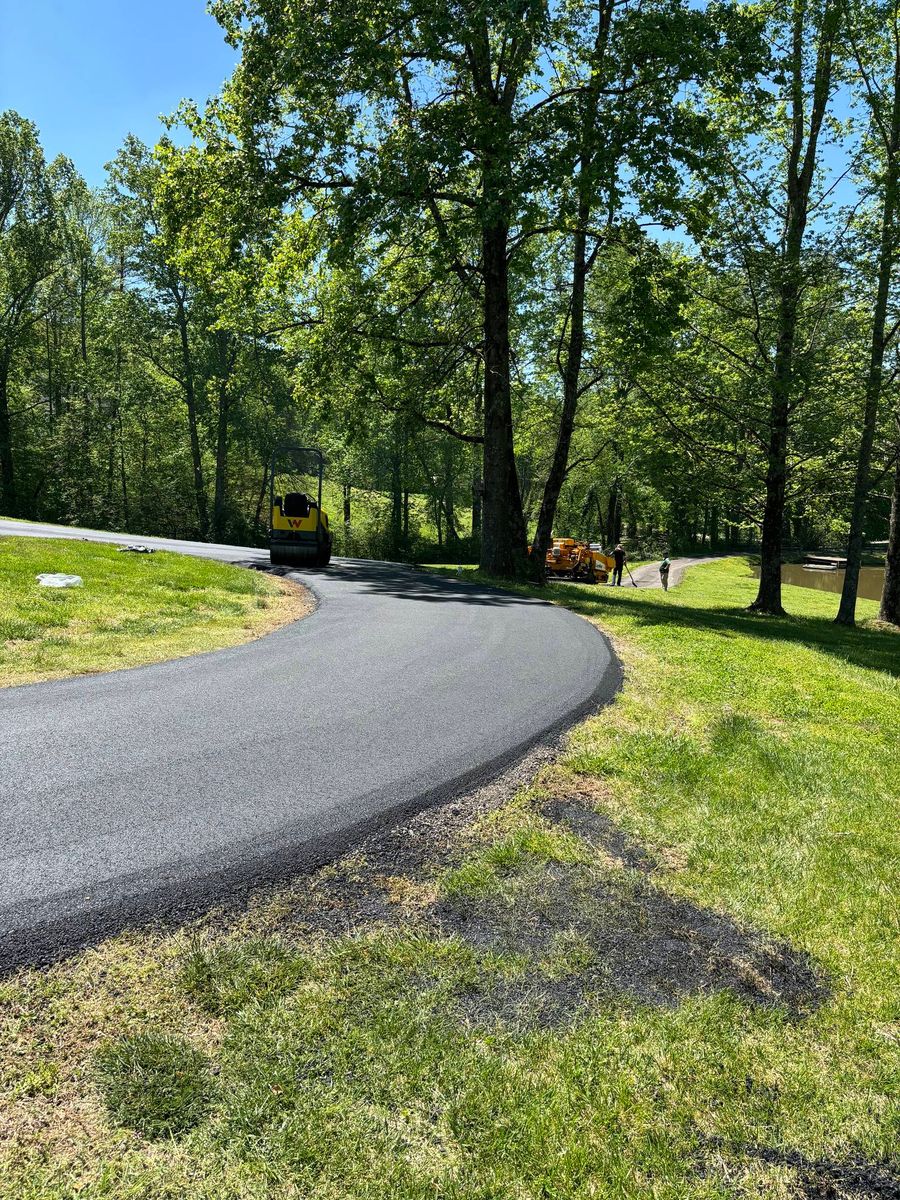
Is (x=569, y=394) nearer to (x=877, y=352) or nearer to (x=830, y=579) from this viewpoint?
(x=877, y=352)

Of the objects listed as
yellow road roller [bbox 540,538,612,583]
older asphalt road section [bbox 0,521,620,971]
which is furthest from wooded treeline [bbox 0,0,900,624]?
older asphalt road section [bbox 0,521,620,971]

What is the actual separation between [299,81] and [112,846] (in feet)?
48.7

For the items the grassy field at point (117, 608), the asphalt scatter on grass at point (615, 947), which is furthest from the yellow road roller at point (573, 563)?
the asphalt scatter on grass at point (615, 947)

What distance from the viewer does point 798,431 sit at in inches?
677

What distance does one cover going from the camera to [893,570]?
60.3ft

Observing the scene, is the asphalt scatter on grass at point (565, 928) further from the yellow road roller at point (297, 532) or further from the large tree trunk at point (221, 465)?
the large tree trunk at point (221, 465)

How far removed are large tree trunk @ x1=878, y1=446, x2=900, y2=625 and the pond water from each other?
60.4 ft

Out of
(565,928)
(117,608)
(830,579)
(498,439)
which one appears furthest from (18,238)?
(830,579)

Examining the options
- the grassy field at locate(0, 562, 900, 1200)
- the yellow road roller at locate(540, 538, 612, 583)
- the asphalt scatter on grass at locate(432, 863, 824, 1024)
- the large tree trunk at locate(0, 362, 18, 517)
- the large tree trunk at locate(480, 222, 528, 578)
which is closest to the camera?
the grassy field at locate(0, 562, 900, 1200)

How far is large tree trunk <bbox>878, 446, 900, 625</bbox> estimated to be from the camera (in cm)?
1768

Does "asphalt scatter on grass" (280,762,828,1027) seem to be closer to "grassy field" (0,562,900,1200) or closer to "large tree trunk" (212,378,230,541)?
"grassy field" (0,562,900,1200)

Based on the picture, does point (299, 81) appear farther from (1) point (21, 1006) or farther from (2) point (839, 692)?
(1) point (21, 1006)

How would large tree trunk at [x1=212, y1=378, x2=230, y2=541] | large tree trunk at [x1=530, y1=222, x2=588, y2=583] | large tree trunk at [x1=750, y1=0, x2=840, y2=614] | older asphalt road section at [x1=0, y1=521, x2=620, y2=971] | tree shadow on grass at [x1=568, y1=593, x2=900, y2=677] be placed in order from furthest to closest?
1. large tree trunk at [x1=212, y1=378, x2=230, y2=541]
2. large tree trunk at [x1=530, y1=222, x2=588, y2=583]
3. large tree trunk at [x1=750, y1=0, x2=840, y2=614]
4. tree shadow on grass at [x1=568, y1=593, x2=900, y2=677]
5. older asphalt road section at [x1=0, y1=521, x2=620, y2=971]

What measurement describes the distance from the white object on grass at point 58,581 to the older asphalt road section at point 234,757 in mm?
3648
